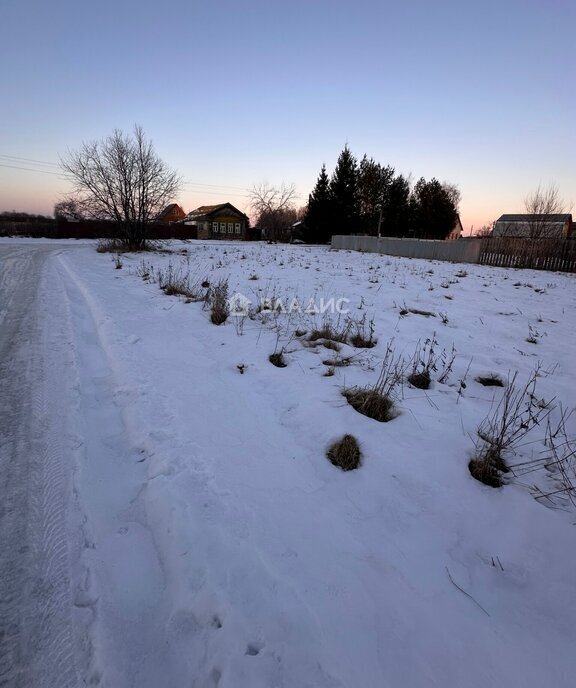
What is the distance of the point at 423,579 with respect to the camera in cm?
177

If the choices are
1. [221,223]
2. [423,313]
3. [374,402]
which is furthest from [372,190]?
[374,402]

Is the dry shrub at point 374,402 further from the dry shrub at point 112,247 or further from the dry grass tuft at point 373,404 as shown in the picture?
the dry shrub at point 112,247

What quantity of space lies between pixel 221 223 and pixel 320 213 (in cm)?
1793

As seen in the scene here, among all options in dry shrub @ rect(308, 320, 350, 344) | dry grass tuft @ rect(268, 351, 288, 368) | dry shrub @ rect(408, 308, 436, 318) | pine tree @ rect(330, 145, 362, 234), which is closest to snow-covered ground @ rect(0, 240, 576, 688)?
dry grass tuft @ rect(268, 351, 288, 368)

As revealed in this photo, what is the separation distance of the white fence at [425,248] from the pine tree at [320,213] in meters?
12.4

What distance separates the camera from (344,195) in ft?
129

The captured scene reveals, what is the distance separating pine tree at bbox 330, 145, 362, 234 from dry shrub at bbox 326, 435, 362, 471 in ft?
134

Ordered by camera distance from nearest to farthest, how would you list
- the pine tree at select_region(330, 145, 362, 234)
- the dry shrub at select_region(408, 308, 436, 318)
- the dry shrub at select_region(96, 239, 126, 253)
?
the dry shrub at select_region(408, 308, 436, 318) → the dry shrub at select_region(96, 239, 126, 253) → the pine tree at select_region(330, 145, 362, 234)

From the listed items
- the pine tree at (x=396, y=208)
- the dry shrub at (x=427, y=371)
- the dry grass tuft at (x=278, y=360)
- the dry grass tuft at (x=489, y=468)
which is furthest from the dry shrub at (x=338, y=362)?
the pine tree at (x=396, y=208)

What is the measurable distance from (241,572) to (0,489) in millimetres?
1624

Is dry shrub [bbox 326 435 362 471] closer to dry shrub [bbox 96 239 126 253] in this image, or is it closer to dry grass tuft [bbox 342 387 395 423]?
dry grass tuft [bbox 342 387 395 423]

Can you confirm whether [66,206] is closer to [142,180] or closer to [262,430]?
[142,180]

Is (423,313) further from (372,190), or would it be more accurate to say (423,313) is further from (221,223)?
(221,223)

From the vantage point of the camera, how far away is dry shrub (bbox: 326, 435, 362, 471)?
8.21 ft
